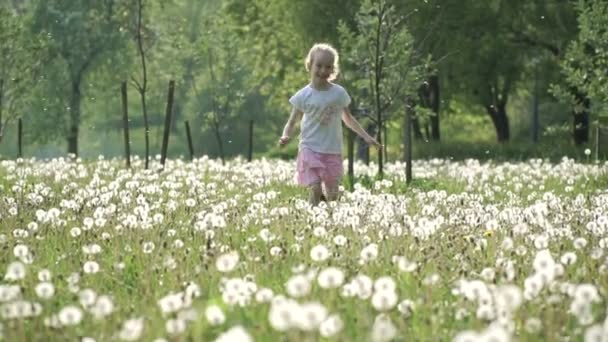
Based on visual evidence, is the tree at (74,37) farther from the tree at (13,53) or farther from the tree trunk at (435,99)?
the tree trunk at (435,99)

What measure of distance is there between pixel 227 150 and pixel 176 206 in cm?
5912

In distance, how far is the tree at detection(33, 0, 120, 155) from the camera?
44094 millimetres

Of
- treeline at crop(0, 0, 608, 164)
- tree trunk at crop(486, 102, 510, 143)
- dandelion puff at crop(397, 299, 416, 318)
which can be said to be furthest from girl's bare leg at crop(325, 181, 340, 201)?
tree trunk at crop(486, 102, 510, 143)

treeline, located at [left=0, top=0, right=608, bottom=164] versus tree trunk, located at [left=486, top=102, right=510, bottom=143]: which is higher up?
treeline, located at [left=0, top=0, right=608, bottom=164]

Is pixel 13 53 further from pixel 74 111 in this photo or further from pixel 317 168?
pixel 317 168

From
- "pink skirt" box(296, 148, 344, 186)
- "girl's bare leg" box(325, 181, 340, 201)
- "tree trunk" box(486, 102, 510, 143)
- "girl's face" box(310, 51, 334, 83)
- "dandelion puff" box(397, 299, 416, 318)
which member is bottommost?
"tree trunk" box(486, 102, 510, 143)

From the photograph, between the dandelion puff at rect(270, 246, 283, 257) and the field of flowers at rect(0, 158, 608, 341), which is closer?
the field of flowers at rect(0, 158, 608, 341)

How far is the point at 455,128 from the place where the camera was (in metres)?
64.1

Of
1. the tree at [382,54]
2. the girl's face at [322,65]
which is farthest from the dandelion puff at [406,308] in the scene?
the tree at [382,54]

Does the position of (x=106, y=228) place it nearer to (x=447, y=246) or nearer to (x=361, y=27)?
(x=447, y=246)

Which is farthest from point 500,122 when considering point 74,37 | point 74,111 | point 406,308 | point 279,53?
point 406,308

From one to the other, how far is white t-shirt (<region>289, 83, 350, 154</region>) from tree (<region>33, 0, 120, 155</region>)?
34302 mm

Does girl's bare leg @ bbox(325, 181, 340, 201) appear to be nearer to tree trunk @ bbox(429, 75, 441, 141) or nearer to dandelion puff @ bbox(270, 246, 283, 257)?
dandelion puff @ bbox(270, 246, 283, 257)

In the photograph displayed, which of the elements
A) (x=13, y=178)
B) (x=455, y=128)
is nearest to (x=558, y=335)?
(x=13, y=178)
